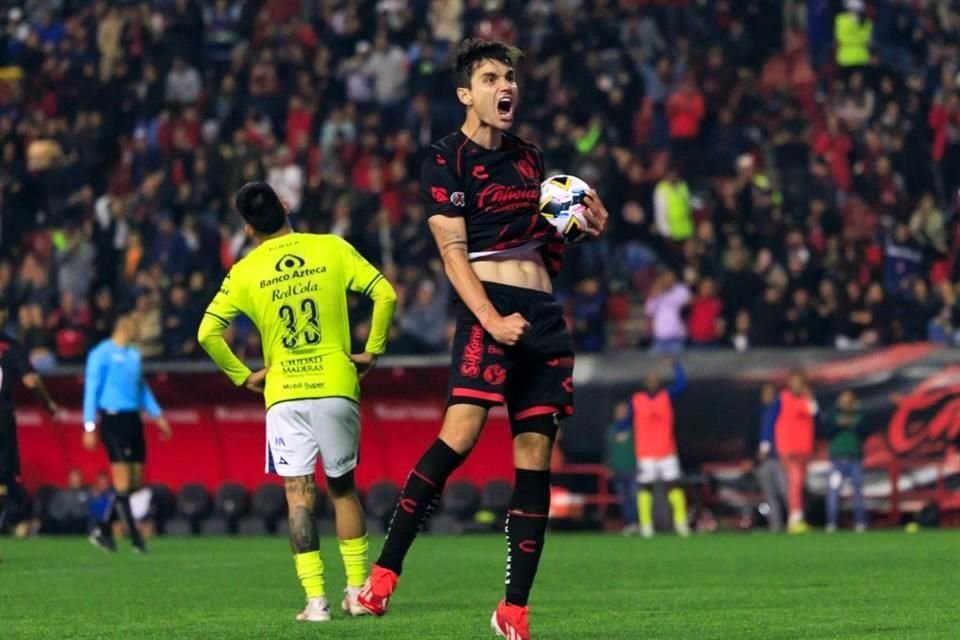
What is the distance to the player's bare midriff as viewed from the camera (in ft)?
31.7

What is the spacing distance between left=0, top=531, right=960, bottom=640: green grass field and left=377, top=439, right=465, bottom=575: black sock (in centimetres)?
40

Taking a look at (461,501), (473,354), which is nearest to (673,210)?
(461,501)

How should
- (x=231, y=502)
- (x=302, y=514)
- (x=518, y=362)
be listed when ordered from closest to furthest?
(x=518, y=362) < (x=302, y=514) < (x=231, y=502)

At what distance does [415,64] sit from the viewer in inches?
1283

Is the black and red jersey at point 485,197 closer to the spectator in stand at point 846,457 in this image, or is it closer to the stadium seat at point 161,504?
the spectator in stand at point 846,457

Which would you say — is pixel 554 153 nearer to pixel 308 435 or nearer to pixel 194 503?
pixel 194 503

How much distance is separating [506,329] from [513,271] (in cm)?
45

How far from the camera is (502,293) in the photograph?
9.62 meters

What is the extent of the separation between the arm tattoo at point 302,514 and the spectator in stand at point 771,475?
15793mm

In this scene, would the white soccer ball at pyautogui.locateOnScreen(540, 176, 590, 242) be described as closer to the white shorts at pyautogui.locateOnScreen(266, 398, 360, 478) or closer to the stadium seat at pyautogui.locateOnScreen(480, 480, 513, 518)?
the white shorts at pyautogui.locateOnScreen(266, 398, 360, 478)

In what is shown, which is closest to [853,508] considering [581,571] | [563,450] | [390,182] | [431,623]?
[563,450]

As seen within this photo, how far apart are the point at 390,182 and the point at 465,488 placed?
5.06m

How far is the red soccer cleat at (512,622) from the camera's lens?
9.19 metres

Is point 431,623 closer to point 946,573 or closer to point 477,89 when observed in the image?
point 477,89
